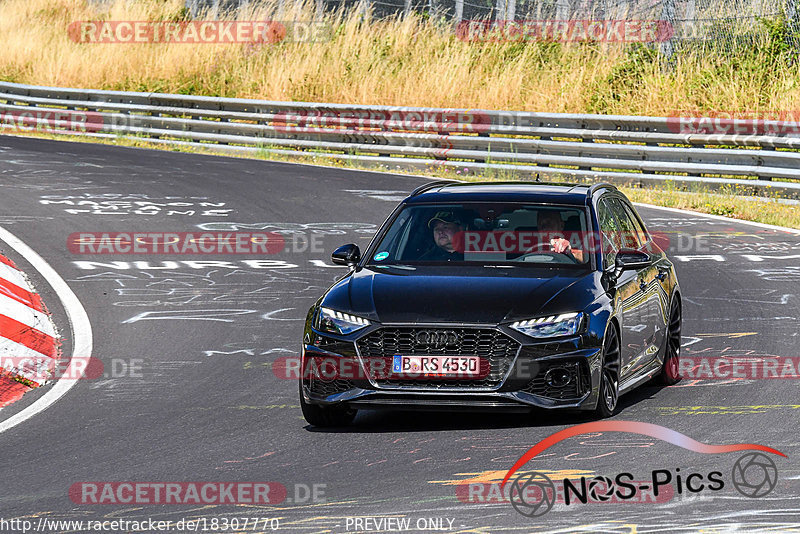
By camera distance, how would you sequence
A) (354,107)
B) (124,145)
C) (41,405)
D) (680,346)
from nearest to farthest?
(41,405) → (680,346) → (354,107) → (124,145)

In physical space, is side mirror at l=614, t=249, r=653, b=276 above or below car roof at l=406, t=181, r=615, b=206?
below

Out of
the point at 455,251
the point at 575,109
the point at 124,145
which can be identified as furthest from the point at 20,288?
the point at 124,145

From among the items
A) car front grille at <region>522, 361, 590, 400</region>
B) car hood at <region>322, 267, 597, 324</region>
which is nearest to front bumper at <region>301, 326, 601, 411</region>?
car front grille at <region>522, 361, 590, 400</region>

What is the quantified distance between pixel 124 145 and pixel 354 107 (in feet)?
22.8

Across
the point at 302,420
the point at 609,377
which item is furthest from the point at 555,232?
the point at 302,420

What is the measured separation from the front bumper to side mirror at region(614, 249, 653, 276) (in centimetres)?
96

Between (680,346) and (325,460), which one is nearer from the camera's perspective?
(325,460)

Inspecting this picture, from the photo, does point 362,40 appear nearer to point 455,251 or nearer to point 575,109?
point 575,109

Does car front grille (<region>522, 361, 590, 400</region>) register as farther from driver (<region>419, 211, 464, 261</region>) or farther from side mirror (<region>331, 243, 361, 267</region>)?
side mirror (<region>331, 243, 361, 267</region>)

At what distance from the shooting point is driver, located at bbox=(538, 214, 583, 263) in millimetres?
9469

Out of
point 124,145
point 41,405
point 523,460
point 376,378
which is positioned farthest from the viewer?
point 124,145

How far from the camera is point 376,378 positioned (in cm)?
841

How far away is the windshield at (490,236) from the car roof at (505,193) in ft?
0.26

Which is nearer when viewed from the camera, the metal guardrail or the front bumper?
the front bumper
